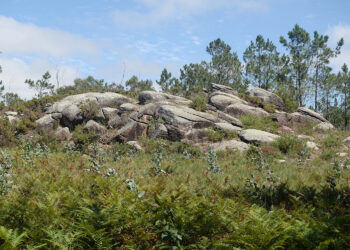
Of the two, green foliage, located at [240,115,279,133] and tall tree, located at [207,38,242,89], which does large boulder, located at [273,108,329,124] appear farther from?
tall tree, located at [207,38,242,89]

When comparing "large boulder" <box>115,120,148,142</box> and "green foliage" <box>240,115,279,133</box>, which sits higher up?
"green foliage" <box>240,115,279,133</box>

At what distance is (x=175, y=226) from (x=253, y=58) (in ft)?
158

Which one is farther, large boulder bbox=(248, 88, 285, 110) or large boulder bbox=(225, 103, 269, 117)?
large boulder bbox=(248, 88, 285, 110)

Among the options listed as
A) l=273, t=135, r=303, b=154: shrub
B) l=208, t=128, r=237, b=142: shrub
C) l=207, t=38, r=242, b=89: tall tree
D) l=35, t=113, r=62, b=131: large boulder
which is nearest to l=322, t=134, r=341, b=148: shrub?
l=273, t=135, r=303, b=154: shrub

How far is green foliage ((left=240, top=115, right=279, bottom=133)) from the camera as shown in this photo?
20.3 metres

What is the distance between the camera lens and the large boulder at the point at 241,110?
23906mm

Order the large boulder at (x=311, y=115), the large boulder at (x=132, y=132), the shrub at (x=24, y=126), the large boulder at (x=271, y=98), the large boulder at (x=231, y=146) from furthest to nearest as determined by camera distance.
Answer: the large boulder at (x=271, y=98)
the large boulder at (x=311, y=115)
the shrub at (x=24, y=126)
the large boulder at (x=132, y=132)
the large boulder at (x=231, y=146)

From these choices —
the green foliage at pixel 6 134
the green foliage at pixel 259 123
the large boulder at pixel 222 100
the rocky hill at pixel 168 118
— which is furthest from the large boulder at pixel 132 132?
the large boulder at pixel 222 100

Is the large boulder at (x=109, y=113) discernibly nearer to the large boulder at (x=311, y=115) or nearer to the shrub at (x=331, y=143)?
the shrub at (x=331, y=143)

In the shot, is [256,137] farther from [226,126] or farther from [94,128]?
[94,128]

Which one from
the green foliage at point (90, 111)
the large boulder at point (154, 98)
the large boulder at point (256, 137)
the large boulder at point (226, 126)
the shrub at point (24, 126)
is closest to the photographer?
the large boulder at point (256, 137)

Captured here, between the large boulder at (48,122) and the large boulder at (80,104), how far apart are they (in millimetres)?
484

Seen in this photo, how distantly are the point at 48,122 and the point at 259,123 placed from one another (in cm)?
1630

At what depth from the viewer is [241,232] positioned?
3299 mm
